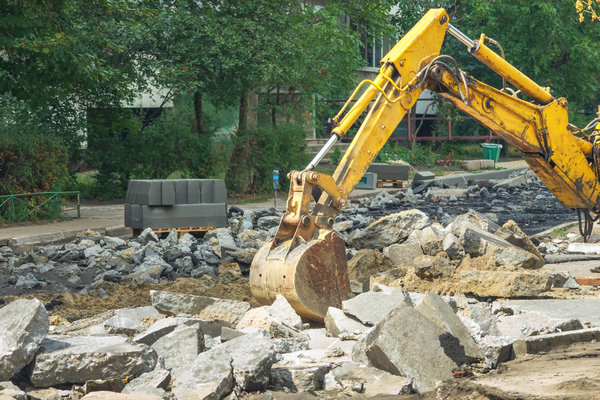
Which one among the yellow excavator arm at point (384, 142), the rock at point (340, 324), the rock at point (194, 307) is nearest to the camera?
the rock at point (340, 324)

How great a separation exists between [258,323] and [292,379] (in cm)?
111

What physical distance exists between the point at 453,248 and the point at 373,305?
246 centimetres

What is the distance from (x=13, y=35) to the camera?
11.3 metres

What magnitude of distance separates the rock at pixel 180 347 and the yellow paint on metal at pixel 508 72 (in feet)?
13.9

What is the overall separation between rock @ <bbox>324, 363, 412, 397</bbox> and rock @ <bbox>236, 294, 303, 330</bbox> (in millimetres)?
942

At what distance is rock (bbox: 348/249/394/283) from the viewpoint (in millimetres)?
7768

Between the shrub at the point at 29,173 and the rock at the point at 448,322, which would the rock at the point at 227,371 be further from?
the shrub at the point at 29,173

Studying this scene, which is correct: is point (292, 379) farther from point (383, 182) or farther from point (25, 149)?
point (383, 182)

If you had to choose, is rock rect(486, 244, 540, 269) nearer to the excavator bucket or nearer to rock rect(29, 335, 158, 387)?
the excavator bucket

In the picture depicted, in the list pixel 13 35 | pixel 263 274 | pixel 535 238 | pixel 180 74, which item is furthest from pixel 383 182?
pixel 263 274

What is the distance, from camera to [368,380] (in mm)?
4535

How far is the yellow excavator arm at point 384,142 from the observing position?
5.93 meters

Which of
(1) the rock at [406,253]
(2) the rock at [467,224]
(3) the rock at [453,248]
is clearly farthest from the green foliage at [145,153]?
(3) the rock at [453,248]

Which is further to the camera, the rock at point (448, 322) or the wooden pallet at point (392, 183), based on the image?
the wooden pallet at point (392, 183)
